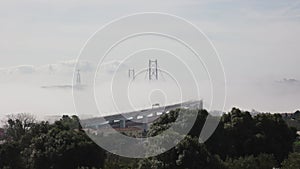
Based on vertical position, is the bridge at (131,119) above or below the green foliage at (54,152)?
above

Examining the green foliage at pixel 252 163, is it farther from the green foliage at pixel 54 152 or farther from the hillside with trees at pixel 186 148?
the green foliage at pixel 54 152

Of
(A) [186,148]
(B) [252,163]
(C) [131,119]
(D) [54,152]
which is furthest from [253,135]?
(C) [131,119]

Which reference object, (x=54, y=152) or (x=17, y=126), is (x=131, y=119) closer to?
(x=17, y=126)

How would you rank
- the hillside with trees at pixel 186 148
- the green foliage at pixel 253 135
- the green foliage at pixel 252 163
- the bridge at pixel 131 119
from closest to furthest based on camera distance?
the hillside with trees at pixel 186 148
the green foliage at pixel 252 163
the green foliage at pixel 253 135
the bridge at pixel 131 119

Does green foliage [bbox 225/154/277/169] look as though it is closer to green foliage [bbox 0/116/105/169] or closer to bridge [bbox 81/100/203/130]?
green foliage [bbox 0/116/105/169]

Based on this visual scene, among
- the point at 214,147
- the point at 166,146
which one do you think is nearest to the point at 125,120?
the point at 214,147

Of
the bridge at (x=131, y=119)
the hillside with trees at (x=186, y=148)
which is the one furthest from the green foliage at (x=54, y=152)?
the bridge at (x=131, y=119)

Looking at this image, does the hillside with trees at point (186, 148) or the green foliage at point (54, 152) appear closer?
the hillside with trees at point (186, 148)

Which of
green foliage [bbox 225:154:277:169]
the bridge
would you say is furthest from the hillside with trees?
the bridge

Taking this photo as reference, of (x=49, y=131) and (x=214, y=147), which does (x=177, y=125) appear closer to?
(x=214, y=147)
